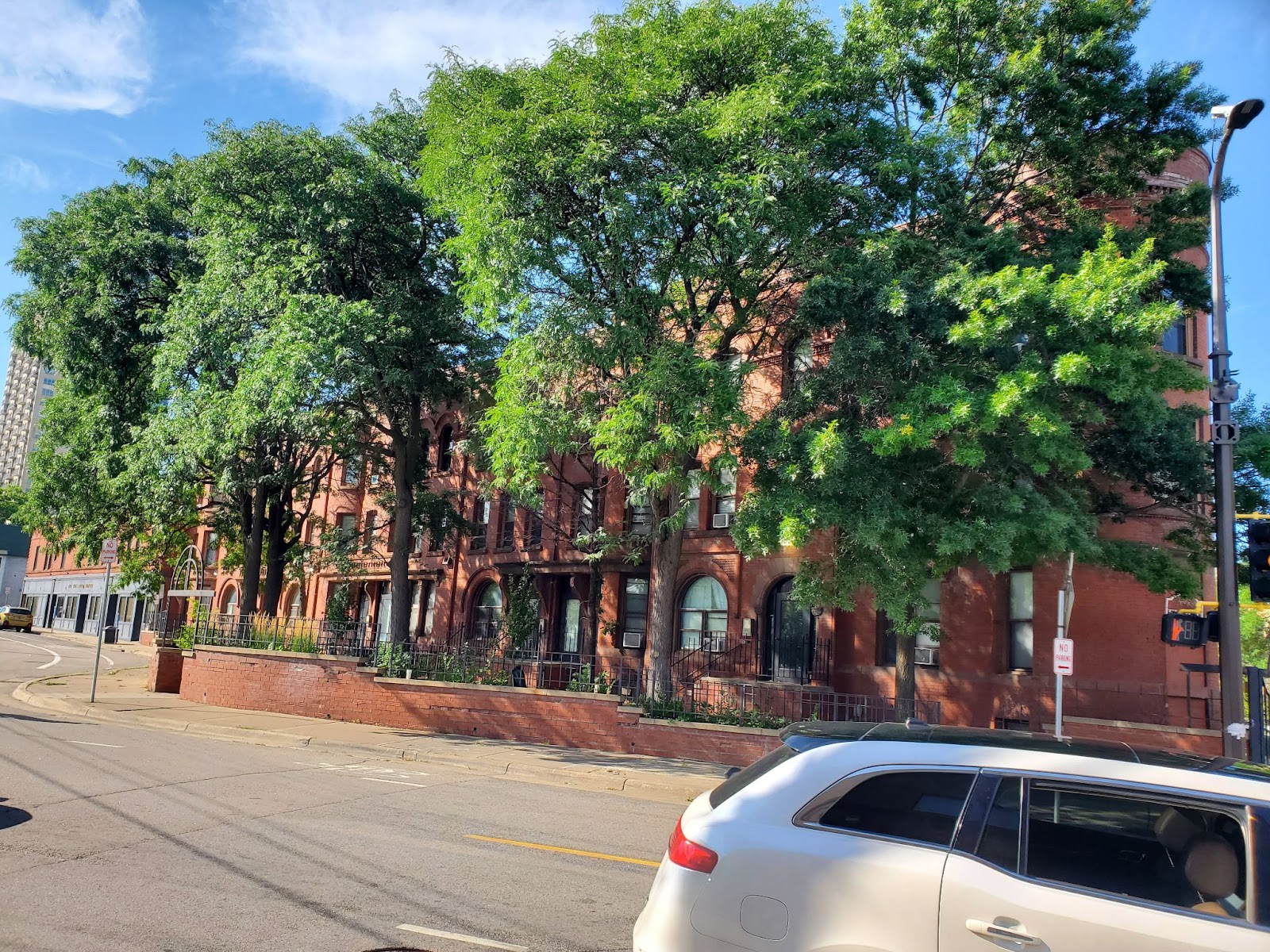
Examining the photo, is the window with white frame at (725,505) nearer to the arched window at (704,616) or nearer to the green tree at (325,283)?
the arched window at (704,616)

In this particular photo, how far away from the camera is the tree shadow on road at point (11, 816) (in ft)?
26.7

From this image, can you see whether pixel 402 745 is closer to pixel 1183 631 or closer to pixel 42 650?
pixel 1183 631

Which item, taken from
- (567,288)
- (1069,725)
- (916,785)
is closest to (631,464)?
(567,288)

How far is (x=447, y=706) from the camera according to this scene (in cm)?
1808

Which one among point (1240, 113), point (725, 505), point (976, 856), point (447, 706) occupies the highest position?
point (1240, 113)

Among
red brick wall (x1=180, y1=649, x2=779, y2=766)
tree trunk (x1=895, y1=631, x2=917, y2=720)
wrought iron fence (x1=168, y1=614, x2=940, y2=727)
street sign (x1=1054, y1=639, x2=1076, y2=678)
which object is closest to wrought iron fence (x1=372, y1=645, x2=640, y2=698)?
wrought iron fence (x1=168, y1=614, x2=940, y2=727)

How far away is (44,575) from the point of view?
68.8m

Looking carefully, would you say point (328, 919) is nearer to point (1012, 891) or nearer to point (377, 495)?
point (1012, 891)

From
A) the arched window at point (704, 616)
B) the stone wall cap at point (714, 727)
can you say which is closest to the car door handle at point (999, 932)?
the stone wall cap at point (714, 727)

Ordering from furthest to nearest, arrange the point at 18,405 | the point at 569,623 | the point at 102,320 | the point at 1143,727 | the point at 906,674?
the point at 18,405, the point at 569,623, the point at 102,320, the point at 906,674, the point at 1143,727

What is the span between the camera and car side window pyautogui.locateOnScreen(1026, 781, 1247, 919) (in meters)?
3.29

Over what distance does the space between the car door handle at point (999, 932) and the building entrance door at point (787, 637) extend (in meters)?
17.2

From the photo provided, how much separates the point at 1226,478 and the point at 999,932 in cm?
1014

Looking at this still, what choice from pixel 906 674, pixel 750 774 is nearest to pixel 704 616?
pixel 906 674
